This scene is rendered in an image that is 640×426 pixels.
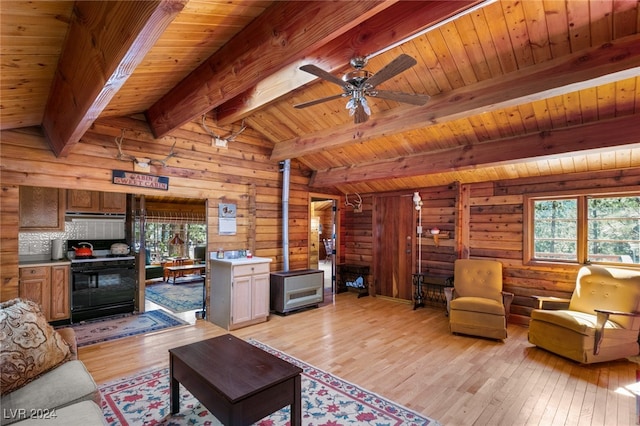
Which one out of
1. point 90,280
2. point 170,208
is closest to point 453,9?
point 90,280

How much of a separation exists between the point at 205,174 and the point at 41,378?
127 inches

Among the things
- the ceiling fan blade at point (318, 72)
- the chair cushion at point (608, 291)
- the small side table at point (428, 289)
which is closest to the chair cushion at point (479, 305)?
the chair cushion at point (608, 291)

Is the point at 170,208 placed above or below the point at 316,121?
below

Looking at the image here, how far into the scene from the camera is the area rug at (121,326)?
4.07 metres

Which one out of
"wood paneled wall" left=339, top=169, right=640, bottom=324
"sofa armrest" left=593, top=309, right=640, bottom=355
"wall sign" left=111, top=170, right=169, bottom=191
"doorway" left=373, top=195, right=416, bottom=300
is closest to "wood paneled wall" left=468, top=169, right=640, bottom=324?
"wood paneled wall" left=339, top=169, right=640, bottom=324

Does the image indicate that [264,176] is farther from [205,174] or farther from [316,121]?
[316,121]

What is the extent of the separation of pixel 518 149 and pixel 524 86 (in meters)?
1.28

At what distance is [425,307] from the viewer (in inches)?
228

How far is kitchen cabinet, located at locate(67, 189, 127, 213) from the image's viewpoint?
509 cm

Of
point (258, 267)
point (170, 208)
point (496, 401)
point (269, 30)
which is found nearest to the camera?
point (269, 30)

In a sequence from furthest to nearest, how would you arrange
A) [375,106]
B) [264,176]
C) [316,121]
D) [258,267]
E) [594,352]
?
1. [264,176]
2. [258,267]
3. [316,121]
4. [375,106]
5. [594,352]

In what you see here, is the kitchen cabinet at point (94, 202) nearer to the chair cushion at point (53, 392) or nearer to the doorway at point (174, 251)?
the doorway at point (174, 251)

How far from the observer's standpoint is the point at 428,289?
19.3 feet

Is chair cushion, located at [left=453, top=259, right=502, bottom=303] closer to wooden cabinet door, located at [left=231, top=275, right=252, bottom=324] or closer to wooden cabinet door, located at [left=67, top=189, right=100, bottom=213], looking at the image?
wooden cabinet door, located at [left=231, top=275, right=252, bottom=324]
